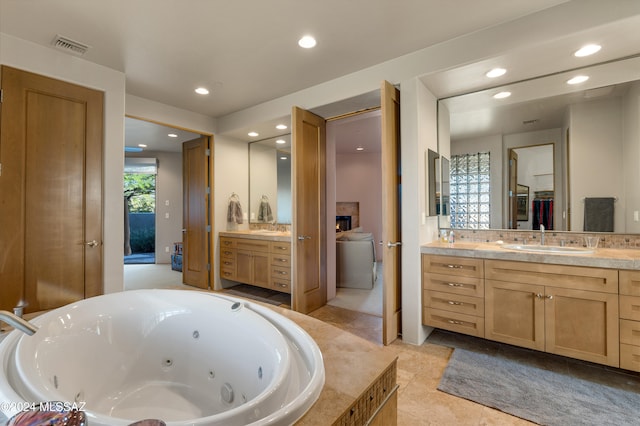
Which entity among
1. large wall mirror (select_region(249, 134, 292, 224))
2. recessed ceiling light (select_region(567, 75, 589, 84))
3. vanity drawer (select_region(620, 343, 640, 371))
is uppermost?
recessed ceiling light (select_region(567, 75, 589, 84))

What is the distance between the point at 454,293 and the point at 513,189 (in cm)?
114

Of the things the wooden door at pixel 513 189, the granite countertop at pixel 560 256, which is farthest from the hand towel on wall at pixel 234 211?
the wooden door at pixel 513 189

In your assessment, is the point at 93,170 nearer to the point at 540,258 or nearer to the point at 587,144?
the point at 540,258

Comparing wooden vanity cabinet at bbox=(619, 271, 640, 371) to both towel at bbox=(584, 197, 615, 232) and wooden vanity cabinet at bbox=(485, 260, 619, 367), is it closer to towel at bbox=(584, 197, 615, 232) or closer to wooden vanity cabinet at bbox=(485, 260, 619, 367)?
wooden vanity cabinet at bbox=(485, 260, 619, 367)

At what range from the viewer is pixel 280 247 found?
144 inches

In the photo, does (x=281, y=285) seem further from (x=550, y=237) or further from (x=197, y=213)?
(x=550, y=237)

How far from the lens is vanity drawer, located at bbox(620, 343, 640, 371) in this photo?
71.0 inches

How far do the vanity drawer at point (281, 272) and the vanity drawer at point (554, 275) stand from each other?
213 centimetres

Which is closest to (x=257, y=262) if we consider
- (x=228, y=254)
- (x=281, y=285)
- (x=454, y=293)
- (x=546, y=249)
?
(x=281, y=285)

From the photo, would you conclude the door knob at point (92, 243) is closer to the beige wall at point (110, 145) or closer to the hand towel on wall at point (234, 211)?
the beige wall at point (110, 145)

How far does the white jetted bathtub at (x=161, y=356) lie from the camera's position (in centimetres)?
127

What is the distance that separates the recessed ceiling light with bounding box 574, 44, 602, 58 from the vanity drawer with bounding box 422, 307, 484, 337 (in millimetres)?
2030

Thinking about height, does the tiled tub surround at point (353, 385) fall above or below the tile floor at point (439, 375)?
above

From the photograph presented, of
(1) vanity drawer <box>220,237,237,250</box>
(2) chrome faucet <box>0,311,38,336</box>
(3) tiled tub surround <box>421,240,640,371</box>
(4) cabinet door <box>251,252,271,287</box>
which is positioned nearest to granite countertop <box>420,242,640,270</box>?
(3) tiled tub surround <box>421,240,640,371</box>
